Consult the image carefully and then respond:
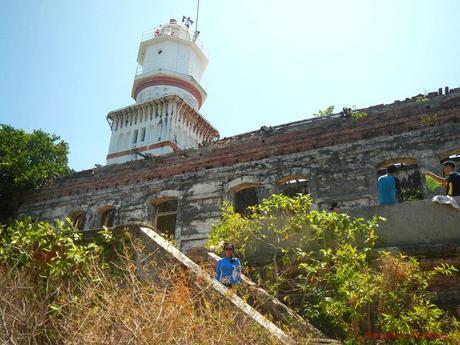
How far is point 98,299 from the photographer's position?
182 inches

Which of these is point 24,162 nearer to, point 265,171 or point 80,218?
point 80,218

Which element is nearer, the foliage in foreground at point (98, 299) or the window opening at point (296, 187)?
the foliage in foreground at point (98, 299)

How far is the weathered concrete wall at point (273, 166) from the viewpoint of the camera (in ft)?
37.7

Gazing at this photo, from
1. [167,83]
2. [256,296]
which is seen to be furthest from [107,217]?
[167,83]

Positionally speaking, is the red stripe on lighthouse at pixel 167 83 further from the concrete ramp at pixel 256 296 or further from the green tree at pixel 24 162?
the concrete ramp at pixel 256 296

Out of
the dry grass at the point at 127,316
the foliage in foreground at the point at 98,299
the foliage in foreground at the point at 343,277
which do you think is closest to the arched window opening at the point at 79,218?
the foliage in foreground at the point at 98,299

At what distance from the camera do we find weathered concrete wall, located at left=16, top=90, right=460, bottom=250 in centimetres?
1149

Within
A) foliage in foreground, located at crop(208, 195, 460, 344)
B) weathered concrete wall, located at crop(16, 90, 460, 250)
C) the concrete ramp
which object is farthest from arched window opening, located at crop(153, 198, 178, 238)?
the concrete ramp

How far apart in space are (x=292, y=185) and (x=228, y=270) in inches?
384

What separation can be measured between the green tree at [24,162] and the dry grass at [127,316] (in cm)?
1338

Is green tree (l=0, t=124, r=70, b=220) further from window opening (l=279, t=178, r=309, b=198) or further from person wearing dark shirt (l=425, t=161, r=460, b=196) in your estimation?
person wearing dark shirt (l=425, t=161, r=460, b=196)

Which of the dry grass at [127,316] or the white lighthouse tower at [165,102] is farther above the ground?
the white lighthouse tower at [165,102]

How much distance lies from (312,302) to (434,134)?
7.80 meters

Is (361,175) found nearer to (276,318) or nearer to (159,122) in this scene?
(276,318)
